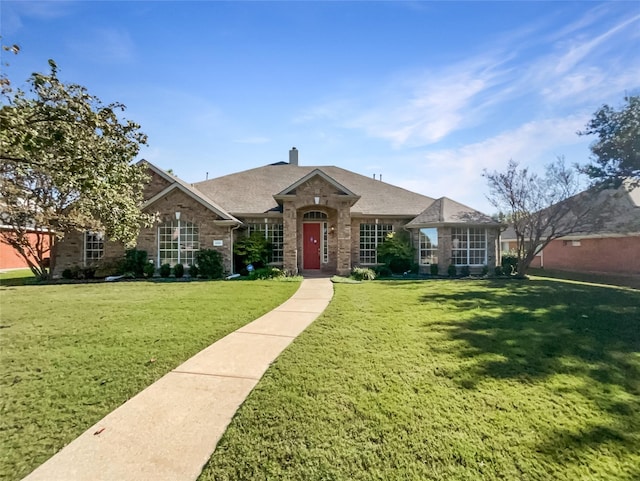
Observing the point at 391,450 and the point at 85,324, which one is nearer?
the point at 391,450

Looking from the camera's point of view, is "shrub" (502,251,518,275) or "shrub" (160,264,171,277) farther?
"shrub" (502,251,518,275)

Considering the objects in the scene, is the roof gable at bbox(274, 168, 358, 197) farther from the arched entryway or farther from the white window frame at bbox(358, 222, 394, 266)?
the white window frame at bbox(358, 222, 394, 266)

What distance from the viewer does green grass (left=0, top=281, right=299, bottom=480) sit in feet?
10.4

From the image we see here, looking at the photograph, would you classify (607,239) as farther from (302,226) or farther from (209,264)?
(209,264)

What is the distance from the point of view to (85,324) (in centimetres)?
693

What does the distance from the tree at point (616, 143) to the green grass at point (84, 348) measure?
1758cm

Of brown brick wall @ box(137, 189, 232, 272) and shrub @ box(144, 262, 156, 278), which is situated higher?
brown brick wall @ box(137, 189, 232, 272)

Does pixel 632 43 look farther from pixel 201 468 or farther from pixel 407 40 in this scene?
pixel 201 468

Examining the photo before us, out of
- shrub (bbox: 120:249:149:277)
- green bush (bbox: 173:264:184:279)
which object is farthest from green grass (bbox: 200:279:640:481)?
shrub (bbox: 120:249:149:277)

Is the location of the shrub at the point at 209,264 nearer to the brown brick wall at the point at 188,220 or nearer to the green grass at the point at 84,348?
the brown brick wall at the point at 188,220

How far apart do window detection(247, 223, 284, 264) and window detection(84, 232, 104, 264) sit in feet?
25.2

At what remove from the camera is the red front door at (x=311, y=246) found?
1814 cm

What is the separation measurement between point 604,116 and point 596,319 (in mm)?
14034

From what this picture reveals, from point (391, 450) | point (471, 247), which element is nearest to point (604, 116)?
point (471, 247)
